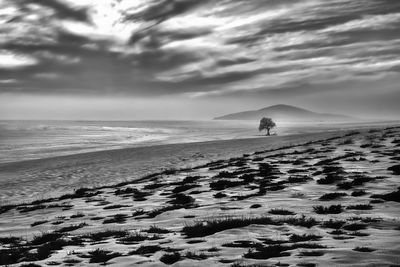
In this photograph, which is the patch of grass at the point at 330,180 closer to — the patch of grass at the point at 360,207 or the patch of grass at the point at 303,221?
the patch of grass at the point at 360,207

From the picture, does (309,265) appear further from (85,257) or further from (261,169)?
(261,169)

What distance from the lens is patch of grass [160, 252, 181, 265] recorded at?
1117 centimetres

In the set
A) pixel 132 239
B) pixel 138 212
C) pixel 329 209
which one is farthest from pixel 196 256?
pixel 138 212

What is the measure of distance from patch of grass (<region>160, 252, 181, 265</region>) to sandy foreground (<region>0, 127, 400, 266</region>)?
30 millimetres

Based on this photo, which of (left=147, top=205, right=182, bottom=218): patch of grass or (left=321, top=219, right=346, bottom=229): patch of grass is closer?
(left=321, top=219, right=346, bottom=229): patch of grass

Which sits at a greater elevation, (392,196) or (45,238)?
(392,196)

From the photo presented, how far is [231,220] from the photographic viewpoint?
15086mm

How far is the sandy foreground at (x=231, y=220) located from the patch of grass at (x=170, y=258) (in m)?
0.03

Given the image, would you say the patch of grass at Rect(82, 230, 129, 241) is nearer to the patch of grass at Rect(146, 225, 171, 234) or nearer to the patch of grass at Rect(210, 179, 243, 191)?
the patch of grass at Rect(146, 225, 171, 234)

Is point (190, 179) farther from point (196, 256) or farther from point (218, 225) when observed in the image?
point (196, 256)

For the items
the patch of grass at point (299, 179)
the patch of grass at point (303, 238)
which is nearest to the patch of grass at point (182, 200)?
the patch of grass at point (299, 179)

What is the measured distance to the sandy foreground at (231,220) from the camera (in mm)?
11289

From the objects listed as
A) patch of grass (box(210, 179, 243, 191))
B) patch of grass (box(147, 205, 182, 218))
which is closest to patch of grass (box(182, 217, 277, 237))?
patch of grass (box(147, 205, 182, 218))

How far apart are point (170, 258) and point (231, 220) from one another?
4277 mm
